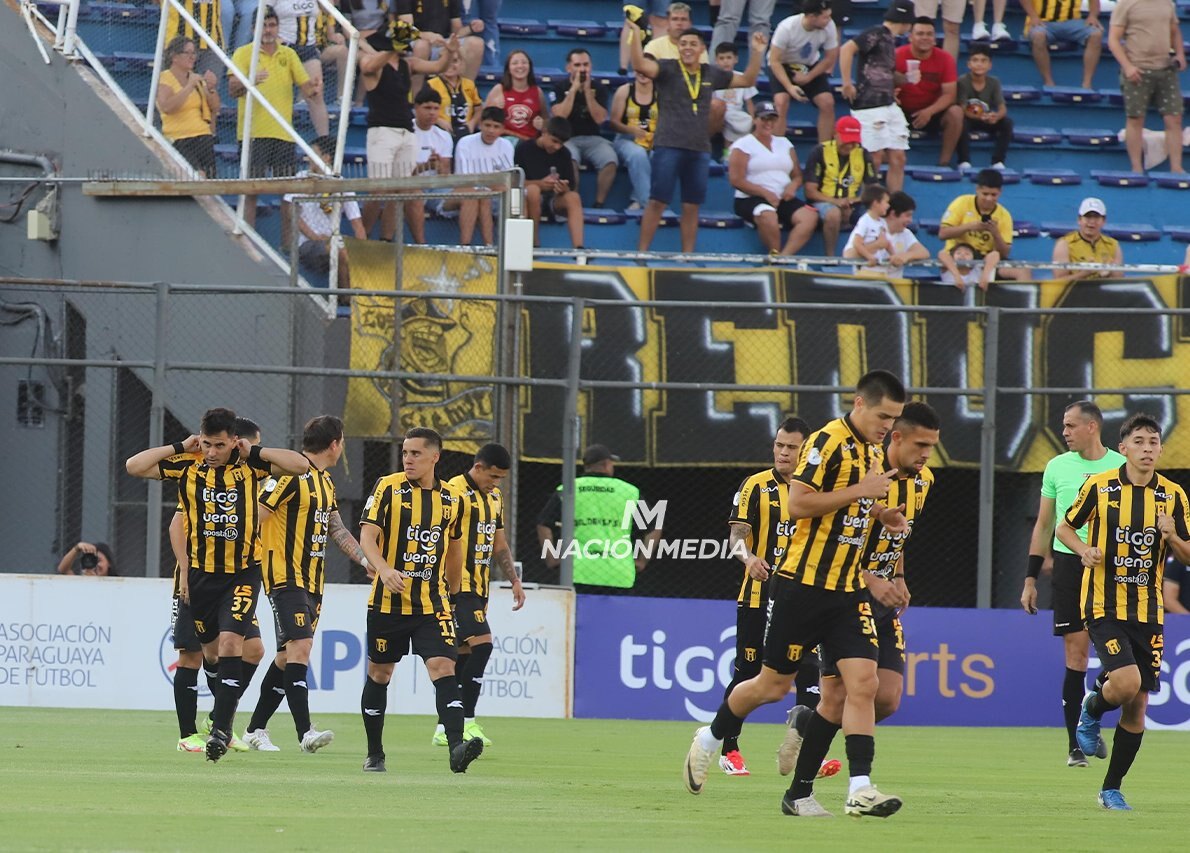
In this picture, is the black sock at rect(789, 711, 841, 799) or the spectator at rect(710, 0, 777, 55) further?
the spectator at rect(710, 0, 777, 55)

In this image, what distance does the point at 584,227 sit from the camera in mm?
19688

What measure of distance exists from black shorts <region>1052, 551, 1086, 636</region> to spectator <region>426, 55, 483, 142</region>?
28.8 feet

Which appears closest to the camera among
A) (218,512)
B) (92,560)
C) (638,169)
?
(218,512)

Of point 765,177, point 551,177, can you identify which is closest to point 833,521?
point 551,177

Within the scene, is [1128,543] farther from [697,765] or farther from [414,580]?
[414,580]

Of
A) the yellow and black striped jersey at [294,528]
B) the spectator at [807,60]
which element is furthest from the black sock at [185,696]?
the spectator at [807,60]

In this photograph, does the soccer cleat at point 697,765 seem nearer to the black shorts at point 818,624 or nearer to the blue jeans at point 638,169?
the black shorts at point 818,624

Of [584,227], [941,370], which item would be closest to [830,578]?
[941,370]

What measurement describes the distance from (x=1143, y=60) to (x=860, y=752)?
598 inches

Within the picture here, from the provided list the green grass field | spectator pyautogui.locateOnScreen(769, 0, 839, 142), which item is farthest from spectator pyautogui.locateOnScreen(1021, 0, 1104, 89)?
the green grass field

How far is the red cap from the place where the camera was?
65.8ft

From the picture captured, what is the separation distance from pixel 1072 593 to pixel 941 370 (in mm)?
4181

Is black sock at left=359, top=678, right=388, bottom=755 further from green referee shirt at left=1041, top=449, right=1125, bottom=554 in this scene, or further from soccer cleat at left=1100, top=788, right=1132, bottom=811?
green referee shirt at left=1041, top=449, right=1125, bottom=554

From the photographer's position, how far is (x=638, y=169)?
782 inches
